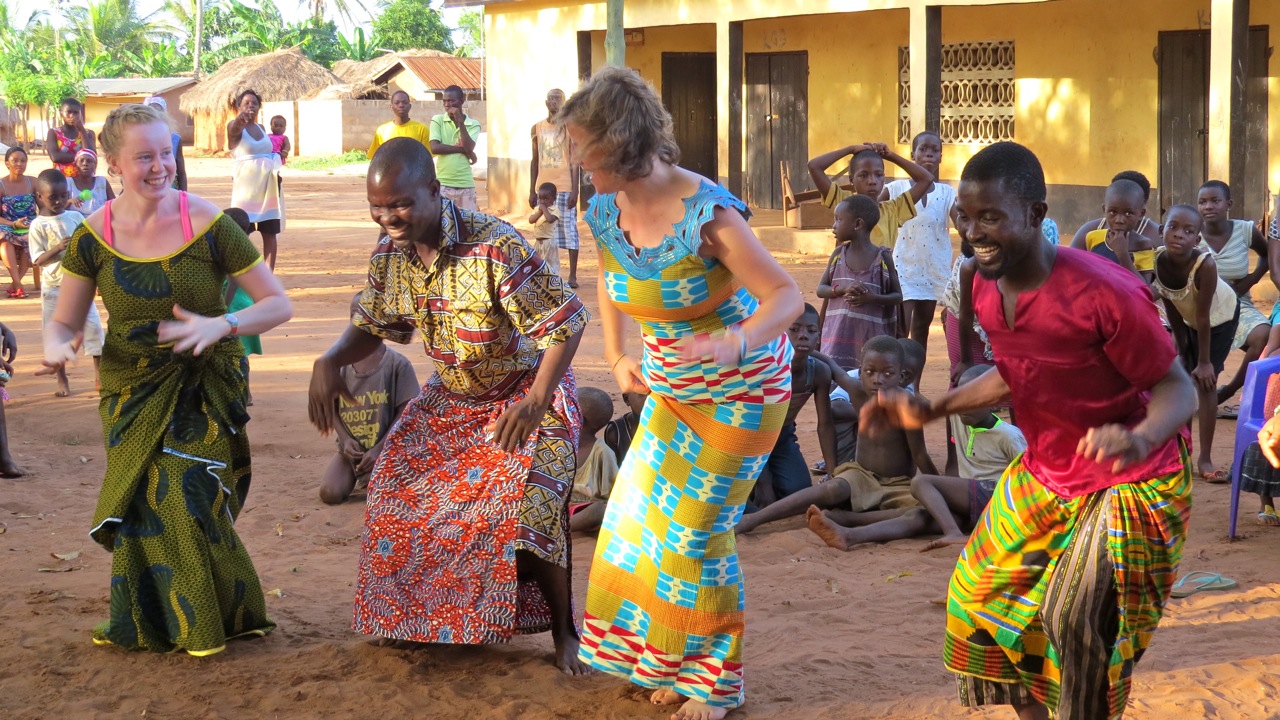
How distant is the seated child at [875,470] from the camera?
591 cm

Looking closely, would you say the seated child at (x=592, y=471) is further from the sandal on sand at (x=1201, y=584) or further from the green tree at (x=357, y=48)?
the green tree at (x=357, y=48)

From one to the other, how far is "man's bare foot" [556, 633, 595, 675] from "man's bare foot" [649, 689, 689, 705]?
0.33 m

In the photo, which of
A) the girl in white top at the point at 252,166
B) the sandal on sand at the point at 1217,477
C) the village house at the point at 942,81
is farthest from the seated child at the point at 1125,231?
the girl in white top at the point at 252,166

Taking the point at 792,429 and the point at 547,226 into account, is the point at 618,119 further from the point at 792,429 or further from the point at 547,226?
the point at 547,226

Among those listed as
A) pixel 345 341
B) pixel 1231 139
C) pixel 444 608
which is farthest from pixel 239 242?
pixel 1231 139

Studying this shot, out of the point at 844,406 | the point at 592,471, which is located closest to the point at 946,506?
the point at 844,406

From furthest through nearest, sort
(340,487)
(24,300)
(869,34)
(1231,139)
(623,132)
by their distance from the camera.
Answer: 1. (869,34)
2. (24,300)
3. (1231,139)
4. (340,487)
5. (623,132)

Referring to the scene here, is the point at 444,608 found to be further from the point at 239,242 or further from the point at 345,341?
the point at 239,242

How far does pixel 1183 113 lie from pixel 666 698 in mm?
12885

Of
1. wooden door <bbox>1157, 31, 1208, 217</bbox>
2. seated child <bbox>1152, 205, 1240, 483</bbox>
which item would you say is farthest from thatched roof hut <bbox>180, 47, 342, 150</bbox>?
seated child <bbox>1152, 205, 1240, 483</bbox>

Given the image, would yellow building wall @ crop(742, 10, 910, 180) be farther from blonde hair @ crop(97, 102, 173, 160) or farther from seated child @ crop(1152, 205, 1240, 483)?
blonde hair @ crop(97, 102, 173, 160)

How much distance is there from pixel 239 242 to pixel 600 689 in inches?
74.1

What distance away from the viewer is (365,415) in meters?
6.62

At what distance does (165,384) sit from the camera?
4.31m
